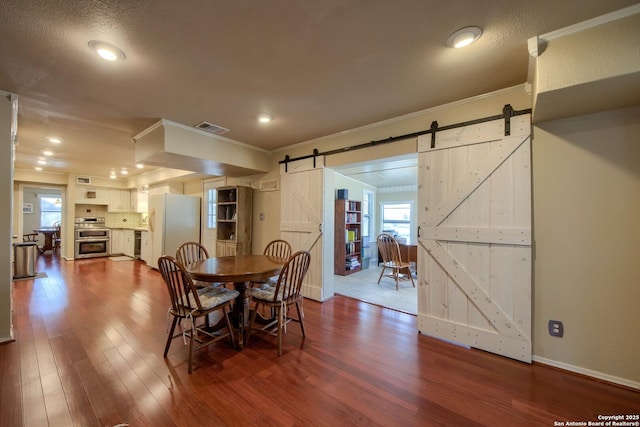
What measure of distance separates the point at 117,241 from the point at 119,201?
1337 millimetres

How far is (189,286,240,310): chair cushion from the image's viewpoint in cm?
226

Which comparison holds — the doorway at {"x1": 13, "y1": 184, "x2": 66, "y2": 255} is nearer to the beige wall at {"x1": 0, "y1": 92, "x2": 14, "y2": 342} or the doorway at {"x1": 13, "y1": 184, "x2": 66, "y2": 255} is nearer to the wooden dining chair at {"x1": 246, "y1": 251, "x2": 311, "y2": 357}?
the beige wall at {"x1": 0, "y1": 92, "x2": 14, "y2": 342}

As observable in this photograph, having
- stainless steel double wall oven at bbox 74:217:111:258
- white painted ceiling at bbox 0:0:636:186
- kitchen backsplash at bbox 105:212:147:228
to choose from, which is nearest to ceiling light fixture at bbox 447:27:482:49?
white painted ceiling at bbox 0:0:636:186

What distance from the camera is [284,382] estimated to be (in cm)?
191

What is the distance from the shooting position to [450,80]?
86.1 inches

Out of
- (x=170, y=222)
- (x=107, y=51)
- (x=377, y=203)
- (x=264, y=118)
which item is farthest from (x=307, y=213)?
(x=377, y=203)

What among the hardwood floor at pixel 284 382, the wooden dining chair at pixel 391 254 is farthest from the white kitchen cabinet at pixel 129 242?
the wooden dining chair at pixel 391 254

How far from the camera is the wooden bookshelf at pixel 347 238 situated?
5570 mm

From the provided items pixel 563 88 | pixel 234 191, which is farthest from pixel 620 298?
pixel 234 191

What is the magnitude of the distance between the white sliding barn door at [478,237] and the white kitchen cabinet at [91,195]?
359 inches

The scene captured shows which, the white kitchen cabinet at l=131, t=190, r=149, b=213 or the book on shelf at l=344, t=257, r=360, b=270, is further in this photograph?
the white kitchen cabinet at l=131, t=190, r=149, b=213

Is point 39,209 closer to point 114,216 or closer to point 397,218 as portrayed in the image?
point 114,216

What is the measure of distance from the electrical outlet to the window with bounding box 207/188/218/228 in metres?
5.77

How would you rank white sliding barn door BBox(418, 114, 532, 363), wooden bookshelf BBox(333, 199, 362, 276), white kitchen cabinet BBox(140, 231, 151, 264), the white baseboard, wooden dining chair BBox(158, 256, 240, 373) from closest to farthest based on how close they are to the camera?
the white baseboard → wooden dining chair BBox(158, 256, 240, 373) → white sliding barn door BBox(418, 114, 532, 363) → wooden bookshelf BBox(333, 199, 362, 276) → white kitchen cabinet BBox(140, 231, 151, 264)
